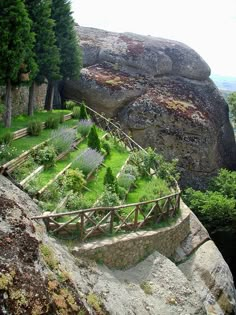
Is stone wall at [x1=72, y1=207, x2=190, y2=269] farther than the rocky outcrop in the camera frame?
Yes

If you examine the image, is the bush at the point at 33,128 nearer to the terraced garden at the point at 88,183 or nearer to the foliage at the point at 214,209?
the terraced garden at the point at 88,183

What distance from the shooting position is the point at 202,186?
1341 inches

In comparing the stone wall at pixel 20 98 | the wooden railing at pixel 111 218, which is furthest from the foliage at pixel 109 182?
the stone wall at pixel 20 98

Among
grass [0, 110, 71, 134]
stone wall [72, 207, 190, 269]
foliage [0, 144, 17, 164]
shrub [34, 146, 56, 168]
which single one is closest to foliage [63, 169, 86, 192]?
shrub [34, 146, 56, 168]

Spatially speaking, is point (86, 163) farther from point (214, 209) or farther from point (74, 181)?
point (214, 209)

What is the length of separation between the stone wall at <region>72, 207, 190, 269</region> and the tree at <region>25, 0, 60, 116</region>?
1409cm

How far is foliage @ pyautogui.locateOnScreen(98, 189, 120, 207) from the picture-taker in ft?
52.6

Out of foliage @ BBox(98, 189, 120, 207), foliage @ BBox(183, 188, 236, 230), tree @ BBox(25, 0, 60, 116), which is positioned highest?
tree @ BBox(25, 0, 60, 116)

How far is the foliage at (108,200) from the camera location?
1603 cm

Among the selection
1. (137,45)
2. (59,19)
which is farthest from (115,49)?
(59,19)

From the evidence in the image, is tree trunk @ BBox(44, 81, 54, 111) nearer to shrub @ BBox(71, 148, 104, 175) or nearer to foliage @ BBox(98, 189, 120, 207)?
shrub @ BBox(71, 148, 104, 175)

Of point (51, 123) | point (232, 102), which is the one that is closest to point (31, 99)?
point (51, 123)

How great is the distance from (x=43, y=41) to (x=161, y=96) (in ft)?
48.4

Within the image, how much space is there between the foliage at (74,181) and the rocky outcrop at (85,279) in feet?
9.98
